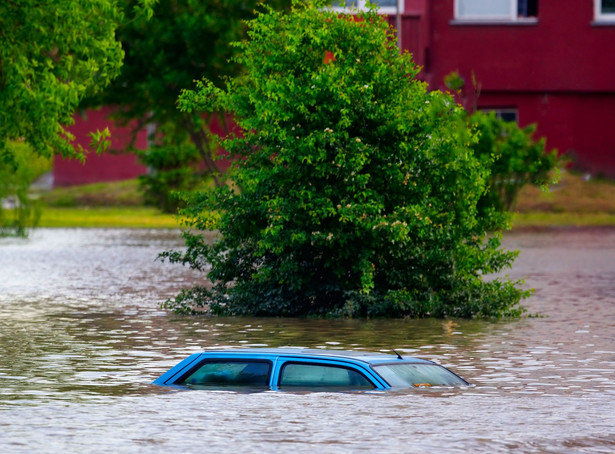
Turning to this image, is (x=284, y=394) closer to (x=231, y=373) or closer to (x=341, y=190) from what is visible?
(x=231, y=373)

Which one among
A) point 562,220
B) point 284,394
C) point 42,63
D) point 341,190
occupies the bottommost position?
point 562,220

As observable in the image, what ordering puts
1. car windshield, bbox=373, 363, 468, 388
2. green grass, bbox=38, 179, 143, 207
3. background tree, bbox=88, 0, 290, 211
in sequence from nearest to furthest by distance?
1. car windshield, bbox=373, 363, 468, 388
2. background tree, bbox=88, 0, 290, 211
3. green grass, bbox=38, 179, 143, 207

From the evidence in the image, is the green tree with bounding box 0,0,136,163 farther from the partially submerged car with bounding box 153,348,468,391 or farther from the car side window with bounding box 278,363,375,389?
the car side window with bounding box 278,363,375,389

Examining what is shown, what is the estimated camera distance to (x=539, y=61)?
157 ft

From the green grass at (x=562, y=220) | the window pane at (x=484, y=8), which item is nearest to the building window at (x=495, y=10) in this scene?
the window pane at (x=484, y=8)

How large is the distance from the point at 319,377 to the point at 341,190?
28.6 feet

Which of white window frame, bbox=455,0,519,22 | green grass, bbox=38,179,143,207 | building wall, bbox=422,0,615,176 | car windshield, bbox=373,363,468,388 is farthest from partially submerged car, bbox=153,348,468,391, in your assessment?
green grass, bbox=38,179,143,207

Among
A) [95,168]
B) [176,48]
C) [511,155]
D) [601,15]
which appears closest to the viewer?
[176,48]

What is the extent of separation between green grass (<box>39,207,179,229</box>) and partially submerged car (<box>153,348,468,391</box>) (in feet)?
118

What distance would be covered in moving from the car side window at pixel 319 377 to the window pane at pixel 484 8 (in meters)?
35.8

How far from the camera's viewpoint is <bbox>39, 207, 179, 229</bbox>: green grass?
50.5 m

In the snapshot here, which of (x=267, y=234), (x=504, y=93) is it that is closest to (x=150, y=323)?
(x=267, y=234)

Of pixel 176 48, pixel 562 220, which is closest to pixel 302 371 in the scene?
pixel 176 48

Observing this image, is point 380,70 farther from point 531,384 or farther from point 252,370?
point 252,370
